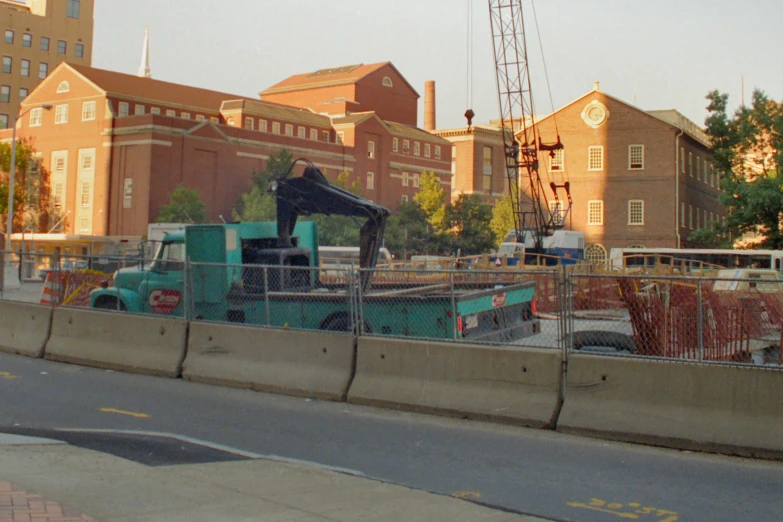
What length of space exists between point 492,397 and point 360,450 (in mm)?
2116

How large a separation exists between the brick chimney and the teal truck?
95.9 meters

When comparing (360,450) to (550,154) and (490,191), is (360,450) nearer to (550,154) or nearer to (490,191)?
(550,154)

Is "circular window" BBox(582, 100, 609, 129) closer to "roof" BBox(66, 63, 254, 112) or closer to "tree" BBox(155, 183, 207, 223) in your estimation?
"tree" BBox(155, 183, 207, 223)

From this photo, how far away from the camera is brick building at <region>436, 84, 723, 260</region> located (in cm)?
6844

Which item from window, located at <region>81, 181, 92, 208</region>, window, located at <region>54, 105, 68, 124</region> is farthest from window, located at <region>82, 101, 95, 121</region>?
window, located at <region>81, 181, 92, 208</region>

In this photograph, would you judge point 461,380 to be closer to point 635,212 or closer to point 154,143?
point 635,212

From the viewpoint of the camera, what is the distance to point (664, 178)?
6844cm

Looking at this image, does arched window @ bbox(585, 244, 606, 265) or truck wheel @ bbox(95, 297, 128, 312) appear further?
arched window @ bbox(585, 244, 606, 265)

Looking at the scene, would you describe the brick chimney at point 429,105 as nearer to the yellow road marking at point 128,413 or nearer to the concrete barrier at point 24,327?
the concrete barrier at point 24,327

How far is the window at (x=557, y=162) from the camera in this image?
237 feet

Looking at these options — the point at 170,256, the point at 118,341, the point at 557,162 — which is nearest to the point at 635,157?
the point at 557,162

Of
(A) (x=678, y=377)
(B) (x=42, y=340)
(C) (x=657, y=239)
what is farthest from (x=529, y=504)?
(C) (x=657, y=239)

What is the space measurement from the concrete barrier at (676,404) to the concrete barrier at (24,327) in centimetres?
1041

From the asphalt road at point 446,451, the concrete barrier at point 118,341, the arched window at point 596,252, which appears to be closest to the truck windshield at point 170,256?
the concrete barrier at point 118,341
